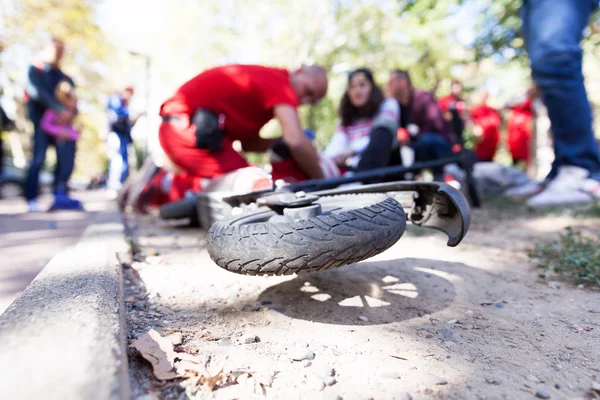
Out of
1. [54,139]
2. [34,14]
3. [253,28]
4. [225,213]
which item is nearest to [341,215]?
[225,213]

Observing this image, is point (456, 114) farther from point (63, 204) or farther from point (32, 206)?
point (32, 206)

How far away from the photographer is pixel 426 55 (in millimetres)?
12562

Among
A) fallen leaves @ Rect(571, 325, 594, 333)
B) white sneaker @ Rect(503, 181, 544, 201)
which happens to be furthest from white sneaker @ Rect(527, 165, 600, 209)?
fallen leaves @ Rect(571, 325, 594, 333)

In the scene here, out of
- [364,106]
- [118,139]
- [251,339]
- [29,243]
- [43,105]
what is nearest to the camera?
[251,339]

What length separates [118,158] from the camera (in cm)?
627

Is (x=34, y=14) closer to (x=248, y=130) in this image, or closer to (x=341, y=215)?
(x=248, y=130)

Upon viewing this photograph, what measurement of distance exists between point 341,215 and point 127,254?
126cm

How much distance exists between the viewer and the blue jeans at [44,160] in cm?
447

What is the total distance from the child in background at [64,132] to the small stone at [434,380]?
4680mm

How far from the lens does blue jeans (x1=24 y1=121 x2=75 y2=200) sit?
4469mm

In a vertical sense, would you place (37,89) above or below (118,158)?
above

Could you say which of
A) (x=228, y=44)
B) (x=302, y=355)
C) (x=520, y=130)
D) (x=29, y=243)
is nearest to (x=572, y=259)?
(x=302, y=355)

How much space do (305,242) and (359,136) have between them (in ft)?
9.13

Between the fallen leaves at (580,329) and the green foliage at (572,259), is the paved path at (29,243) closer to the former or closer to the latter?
the fallen leaves at (580,329)
